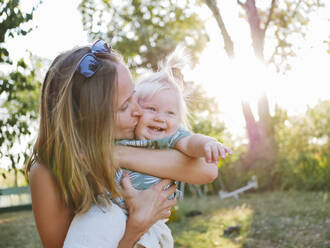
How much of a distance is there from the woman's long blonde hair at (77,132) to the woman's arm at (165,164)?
0.15 m

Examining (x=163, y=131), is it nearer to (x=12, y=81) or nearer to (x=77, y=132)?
(x=77, y=132)

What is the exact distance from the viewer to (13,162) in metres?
3.57

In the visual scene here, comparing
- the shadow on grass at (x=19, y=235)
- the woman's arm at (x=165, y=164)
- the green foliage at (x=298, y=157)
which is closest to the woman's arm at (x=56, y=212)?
the woman's arm at (x=165, y=164)

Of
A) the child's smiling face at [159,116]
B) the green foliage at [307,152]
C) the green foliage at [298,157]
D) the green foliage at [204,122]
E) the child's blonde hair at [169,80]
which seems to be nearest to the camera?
the child's smiling face at [159,116]

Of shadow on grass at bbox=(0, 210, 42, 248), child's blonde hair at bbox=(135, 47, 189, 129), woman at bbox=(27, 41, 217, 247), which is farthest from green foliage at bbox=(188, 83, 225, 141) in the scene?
woman at bbox=(27, 41, 217, 247)

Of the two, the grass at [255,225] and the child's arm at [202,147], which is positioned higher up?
the child's arm at [202,147]

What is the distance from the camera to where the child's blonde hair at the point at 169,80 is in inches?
99.7

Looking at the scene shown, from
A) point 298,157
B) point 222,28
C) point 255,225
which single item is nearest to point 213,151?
point 255,225

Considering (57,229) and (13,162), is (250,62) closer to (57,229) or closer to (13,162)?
(13,162)

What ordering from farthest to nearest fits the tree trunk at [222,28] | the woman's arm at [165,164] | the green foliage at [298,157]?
the tree trunk at [222,28] < the green foliage at [298,157] < the woman's arm at [165,164]

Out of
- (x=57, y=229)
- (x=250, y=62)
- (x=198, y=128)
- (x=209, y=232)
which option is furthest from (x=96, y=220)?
(x=250, y=62)

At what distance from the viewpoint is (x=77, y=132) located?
191cm

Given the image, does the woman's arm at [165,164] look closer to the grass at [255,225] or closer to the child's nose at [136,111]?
the child's nose at [136,111]

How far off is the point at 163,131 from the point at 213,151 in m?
0.63
